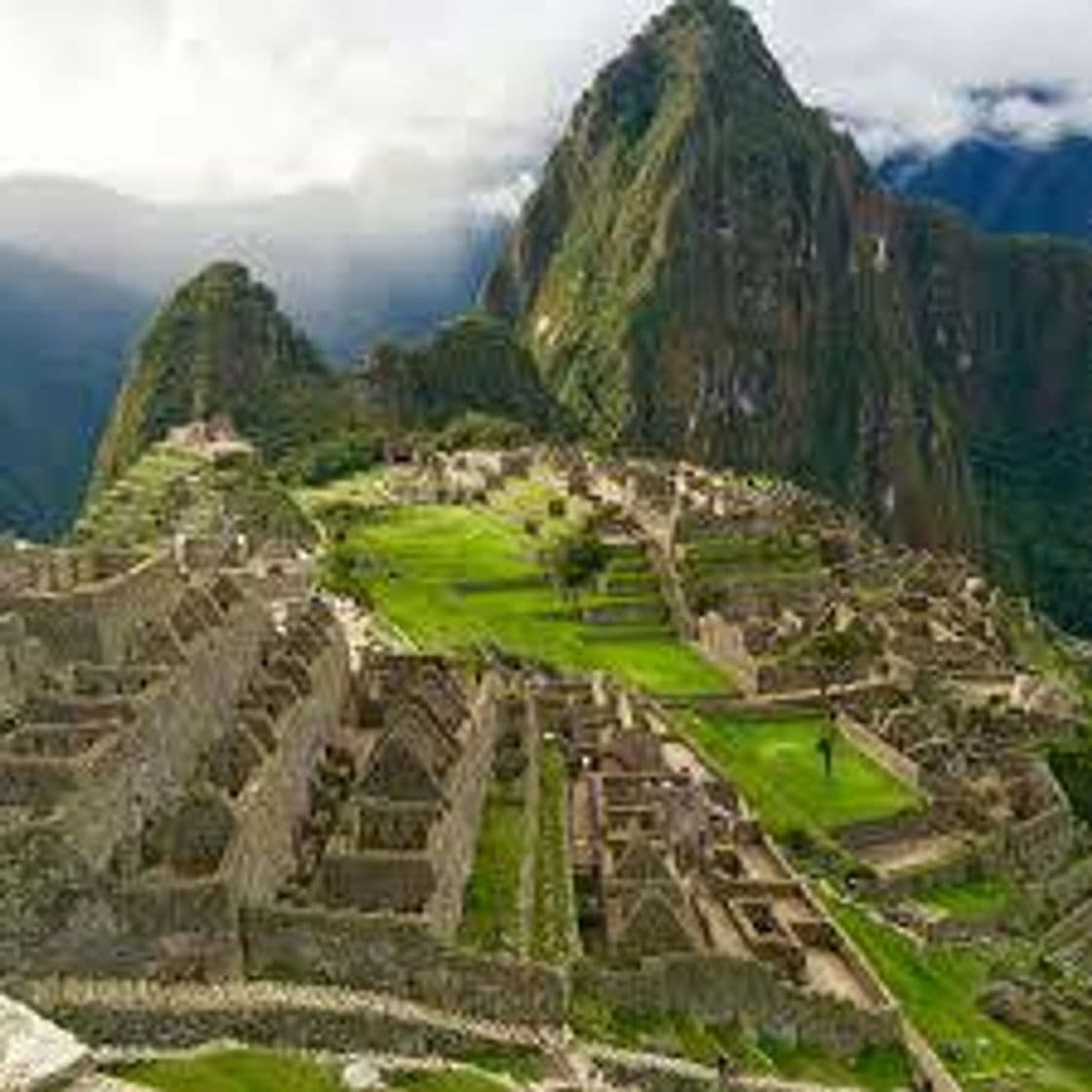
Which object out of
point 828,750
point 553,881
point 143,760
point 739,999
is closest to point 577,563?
point 828,750

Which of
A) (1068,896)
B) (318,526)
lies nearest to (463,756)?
(1068,896)

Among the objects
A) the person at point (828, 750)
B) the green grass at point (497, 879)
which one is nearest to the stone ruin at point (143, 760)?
the green grass at point (497, 879)

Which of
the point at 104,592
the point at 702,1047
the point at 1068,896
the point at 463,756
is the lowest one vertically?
the point at 1068,896

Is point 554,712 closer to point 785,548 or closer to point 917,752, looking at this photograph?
point 917,752

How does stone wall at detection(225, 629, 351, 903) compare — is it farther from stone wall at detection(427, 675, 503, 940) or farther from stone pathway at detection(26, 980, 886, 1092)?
stone wall at detection(427, 675, 503, 940)

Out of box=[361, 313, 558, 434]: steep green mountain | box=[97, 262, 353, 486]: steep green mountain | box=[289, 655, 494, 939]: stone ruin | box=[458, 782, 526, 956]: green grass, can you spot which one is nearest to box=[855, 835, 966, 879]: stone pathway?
box=[289, 655, 494, 939]: stone ruin

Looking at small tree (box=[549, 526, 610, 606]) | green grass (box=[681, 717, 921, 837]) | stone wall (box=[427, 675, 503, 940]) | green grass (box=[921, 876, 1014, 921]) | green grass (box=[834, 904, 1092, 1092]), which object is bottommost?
green grass (box=[921, 876, 1014, 921])

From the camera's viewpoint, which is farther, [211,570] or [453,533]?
[453,533]

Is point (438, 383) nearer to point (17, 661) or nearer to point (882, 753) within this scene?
point (882, 753)

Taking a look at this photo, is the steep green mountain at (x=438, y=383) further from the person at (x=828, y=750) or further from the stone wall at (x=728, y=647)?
the person at (x=828, y=750)
